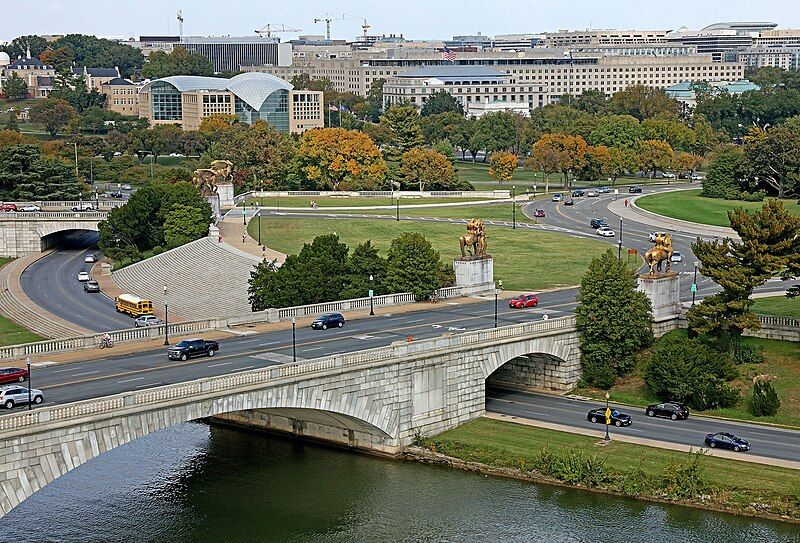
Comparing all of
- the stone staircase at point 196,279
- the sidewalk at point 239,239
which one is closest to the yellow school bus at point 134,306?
the stone staircase at point 196,279

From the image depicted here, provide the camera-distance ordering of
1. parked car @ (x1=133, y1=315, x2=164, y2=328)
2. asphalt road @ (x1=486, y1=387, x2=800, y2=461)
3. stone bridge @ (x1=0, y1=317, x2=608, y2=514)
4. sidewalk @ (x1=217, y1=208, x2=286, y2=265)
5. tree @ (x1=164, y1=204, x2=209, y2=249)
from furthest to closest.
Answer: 1. tree @ (x1=164, y1=204, x2=209, y2=249)
2. sidewalk @ (x1=217, y1=208, x2=286, y2=265)
3. parked car @ (x1=133, y1=315, x2=164, y2=328)
4. asphalt road @ (x1=486, y1=387, x2=800, y2=461)
5. stone bridge @ (x1=0, y1=317, x2=608, y2=514)

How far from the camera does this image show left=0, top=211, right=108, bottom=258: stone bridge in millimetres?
165375

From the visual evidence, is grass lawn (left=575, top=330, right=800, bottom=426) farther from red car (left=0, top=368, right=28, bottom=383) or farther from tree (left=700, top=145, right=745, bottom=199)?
tree (left=700, top=145, right=745, bottom=199)

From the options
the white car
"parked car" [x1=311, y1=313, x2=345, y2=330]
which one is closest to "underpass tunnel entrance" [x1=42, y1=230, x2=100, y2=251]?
the white car

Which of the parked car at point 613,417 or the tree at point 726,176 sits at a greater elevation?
the tree at point 726,176

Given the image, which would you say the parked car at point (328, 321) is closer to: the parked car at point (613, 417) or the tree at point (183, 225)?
the parked car at point (613, 417)

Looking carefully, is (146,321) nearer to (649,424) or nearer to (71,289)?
(71,289)

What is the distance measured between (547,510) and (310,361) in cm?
1526

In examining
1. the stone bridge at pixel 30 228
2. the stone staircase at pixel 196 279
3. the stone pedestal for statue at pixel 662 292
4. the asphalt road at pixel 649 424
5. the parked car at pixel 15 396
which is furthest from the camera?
the stone bridge at pixel 30 228

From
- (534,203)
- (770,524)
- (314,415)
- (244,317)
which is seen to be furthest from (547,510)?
(534,203)

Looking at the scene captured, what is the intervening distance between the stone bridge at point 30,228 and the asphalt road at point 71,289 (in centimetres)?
296

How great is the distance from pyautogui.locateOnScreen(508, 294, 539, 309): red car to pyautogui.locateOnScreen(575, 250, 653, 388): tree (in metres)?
9.08

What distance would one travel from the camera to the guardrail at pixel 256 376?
6241cm

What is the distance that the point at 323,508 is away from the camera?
7319cm
